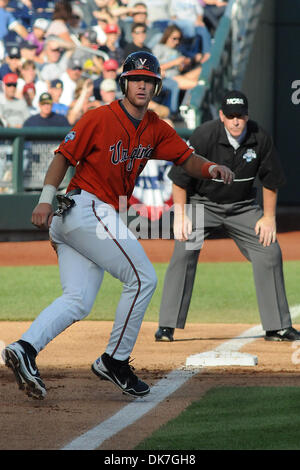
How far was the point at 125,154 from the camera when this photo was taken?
5.20 meters

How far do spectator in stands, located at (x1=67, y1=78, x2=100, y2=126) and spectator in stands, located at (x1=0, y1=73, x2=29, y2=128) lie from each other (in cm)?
72

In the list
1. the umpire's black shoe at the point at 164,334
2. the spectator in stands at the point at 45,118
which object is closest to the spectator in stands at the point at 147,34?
the spectator in stands at the point at 45,118

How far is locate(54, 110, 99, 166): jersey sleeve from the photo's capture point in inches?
199

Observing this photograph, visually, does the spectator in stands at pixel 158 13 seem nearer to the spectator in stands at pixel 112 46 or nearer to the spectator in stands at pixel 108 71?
the spectator in stands at pixel 112 46

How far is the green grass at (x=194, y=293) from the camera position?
28.9 feet

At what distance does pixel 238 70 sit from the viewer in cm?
1688

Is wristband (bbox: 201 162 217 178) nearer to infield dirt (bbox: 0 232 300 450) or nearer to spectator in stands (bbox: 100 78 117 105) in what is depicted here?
infield dirt (bbox: 0 232 300 450)

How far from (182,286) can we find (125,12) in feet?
→ 31.5

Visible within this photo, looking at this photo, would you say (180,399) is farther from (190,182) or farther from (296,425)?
(190,182)

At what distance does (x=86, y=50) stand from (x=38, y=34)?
836mm

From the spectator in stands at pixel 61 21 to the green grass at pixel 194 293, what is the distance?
5.15 meters
